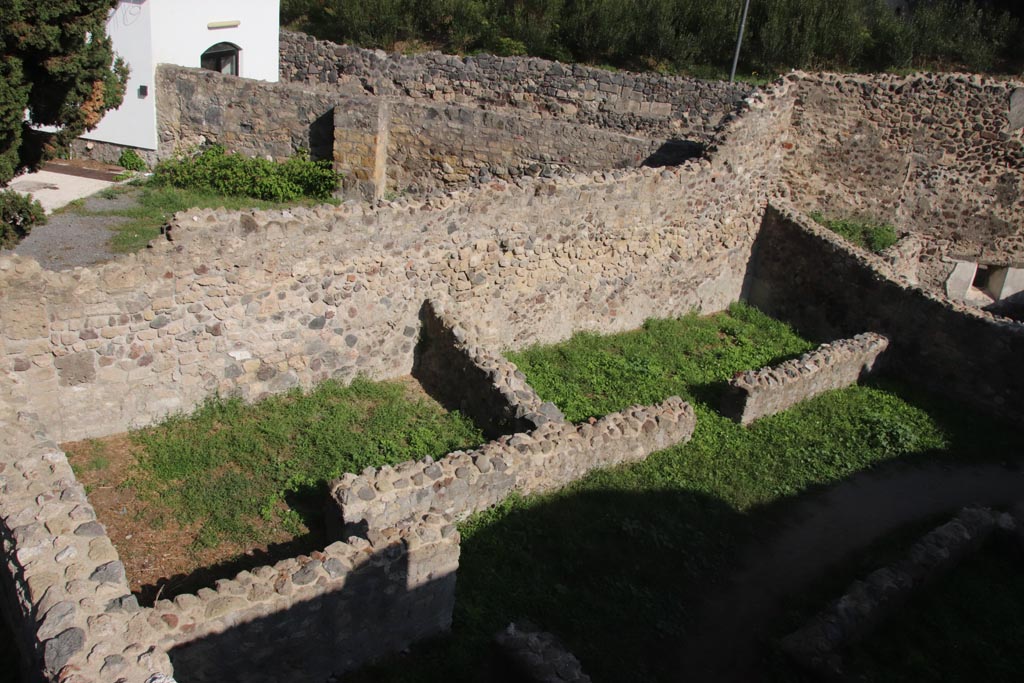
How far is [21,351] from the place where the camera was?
728 cm

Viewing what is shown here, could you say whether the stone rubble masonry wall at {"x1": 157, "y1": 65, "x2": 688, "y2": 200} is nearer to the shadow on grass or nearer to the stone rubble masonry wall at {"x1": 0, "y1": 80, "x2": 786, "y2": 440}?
the stone rubble masonry wall at {"x1": 0, "y1": 80, "x2": 786, "y2": 440}

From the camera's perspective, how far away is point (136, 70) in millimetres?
16406

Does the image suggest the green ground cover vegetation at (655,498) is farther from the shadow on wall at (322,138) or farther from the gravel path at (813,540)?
the shadow on wall at (322,138)

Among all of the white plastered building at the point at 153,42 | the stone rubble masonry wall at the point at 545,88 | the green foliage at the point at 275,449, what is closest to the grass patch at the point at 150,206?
the white plastered building at the point at 153,42

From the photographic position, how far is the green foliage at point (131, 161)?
16594 mm

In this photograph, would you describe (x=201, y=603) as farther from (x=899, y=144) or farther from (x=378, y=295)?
(x=899, y=144)

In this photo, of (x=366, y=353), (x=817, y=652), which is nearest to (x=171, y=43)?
(x=366, y=353)

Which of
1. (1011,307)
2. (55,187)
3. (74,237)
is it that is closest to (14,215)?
(74,237)

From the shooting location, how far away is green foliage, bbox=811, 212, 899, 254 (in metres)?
14.3

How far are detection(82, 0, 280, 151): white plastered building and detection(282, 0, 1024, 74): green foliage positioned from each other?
25.0ft

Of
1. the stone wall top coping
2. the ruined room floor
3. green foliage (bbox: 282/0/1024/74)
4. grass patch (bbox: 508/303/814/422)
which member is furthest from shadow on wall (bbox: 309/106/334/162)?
green foliage (bbox: 282/0/1024/74)

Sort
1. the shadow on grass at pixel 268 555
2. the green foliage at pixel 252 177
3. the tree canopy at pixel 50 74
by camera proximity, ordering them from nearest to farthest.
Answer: the shadow on grass at pixel 268 555
the tree canopy at pixel 50 74
the green foliage at pixel 252 177

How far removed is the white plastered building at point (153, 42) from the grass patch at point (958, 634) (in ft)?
49.0

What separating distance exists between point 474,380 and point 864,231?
8480mm
